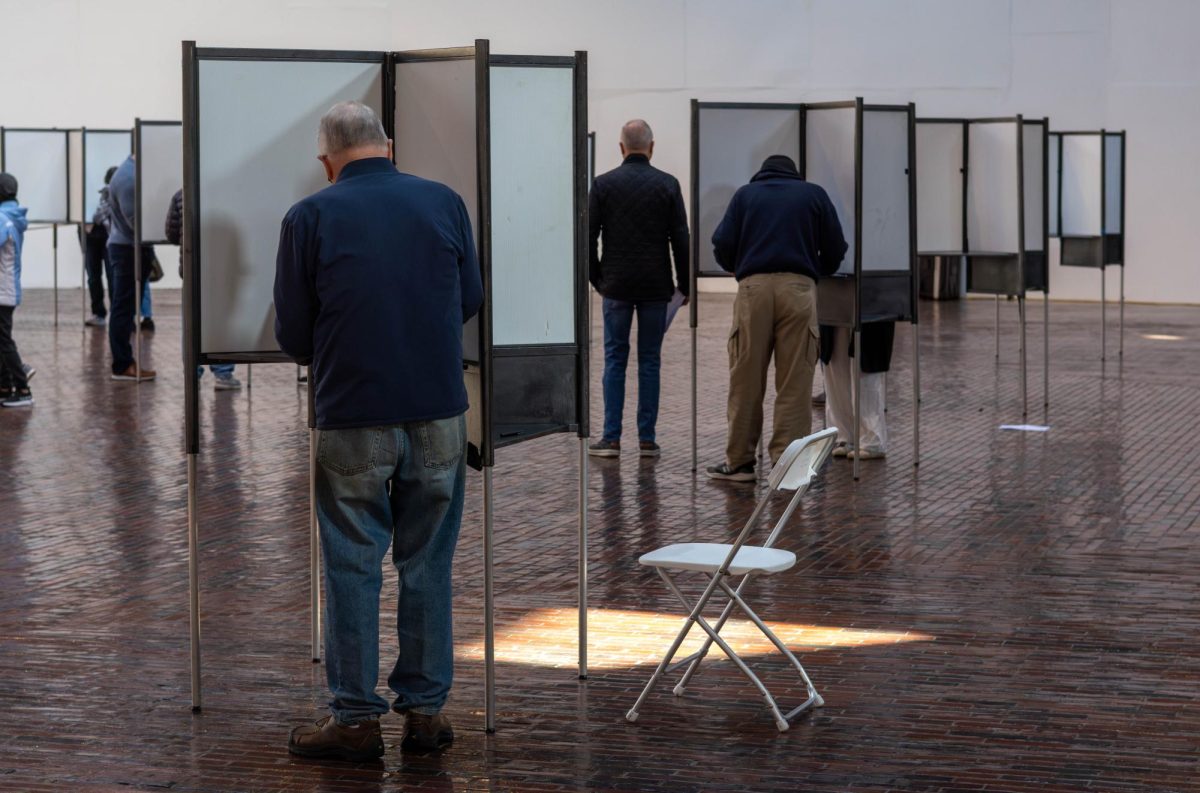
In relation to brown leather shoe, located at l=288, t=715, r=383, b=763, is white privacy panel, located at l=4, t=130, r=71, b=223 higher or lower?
higher

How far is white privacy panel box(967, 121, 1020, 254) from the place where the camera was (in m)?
11.4

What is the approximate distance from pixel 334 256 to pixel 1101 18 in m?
19.2

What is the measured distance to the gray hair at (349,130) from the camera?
4.40 meters

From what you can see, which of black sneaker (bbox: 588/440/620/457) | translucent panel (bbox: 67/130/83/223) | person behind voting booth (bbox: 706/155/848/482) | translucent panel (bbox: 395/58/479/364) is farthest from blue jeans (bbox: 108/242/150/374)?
translucent panel (bbox: 395/58/479/364)

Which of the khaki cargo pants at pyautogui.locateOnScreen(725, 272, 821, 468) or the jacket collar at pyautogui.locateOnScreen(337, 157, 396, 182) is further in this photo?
the khaki cargo pants at pyautogui.locateOnScreen(725, 272, 821, 468)

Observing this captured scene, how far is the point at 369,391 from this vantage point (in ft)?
14.2

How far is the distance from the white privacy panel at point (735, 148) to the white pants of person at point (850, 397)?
88cm

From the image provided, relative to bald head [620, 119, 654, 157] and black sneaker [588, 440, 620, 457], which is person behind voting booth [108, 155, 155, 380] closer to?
black sneaker [588, 440, 620, 457]

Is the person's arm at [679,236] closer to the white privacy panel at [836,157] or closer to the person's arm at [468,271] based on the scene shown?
the white privacy panel at [836,157]

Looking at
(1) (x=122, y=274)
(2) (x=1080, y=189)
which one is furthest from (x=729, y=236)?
(2) (x=1080, y=189)

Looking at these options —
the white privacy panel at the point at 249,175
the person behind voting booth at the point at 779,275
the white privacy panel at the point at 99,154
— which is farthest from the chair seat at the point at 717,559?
the white privacy panel at the point at 99,154

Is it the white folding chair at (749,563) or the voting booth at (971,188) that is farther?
the voting booth at (971,188)

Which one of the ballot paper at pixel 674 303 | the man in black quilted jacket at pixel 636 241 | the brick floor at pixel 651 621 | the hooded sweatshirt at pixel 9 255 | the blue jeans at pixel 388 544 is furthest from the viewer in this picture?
the hooded sweatshirt at pixel 9 255

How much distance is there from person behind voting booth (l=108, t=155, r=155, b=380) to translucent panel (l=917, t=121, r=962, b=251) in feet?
20.4
